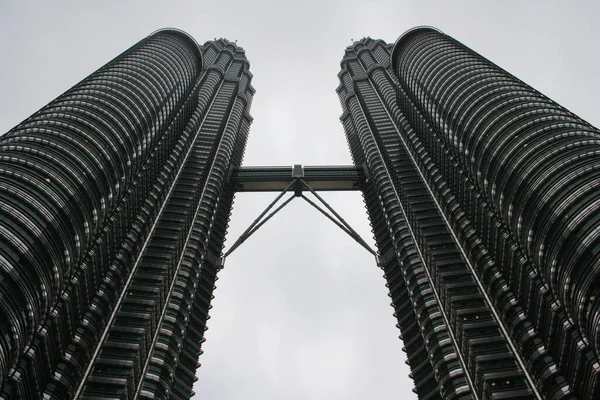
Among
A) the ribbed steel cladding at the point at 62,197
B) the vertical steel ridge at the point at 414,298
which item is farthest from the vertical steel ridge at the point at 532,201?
the ribbed steel cladding at the point at 62,197

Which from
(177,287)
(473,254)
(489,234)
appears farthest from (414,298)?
(177,287)

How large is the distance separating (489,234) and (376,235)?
120ft

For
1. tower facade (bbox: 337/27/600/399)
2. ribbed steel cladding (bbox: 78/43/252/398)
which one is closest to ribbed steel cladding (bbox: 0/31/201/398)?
ribbed steel cladding (bbox: 78/43/252/398)

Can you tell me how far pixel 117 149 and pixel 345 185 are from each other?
73375 mm

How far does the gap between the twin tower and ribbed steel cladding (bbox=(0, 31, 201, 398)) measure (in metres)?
0.23

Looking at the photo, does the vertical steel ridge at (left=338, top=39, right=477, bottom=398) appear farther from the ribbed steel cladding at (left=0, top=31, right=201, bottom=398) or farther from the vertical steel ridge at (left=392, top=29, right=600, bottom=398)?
the ribbed steel cladding at (left=0, top=31, right=201, bottom=398)

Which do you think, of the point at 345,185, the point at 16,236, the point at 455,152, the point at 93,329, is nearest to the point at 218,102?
the point at 345,185

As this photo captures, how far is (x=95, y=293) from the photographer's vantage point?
76.4 m

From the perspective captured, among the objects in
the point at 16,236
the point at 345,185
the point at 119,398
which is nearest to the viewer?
the point at 16,236

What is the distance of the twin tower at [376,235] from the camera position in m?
55.3

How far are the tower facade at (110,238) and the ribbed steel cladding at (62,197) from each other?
0.52 ft

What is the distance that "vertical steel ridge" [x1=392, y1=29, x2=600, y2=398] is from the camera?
53.9 meters

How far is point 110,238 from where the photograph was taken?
80875 millimetres

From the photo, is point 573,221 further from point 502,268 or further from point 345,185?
point 345,185
